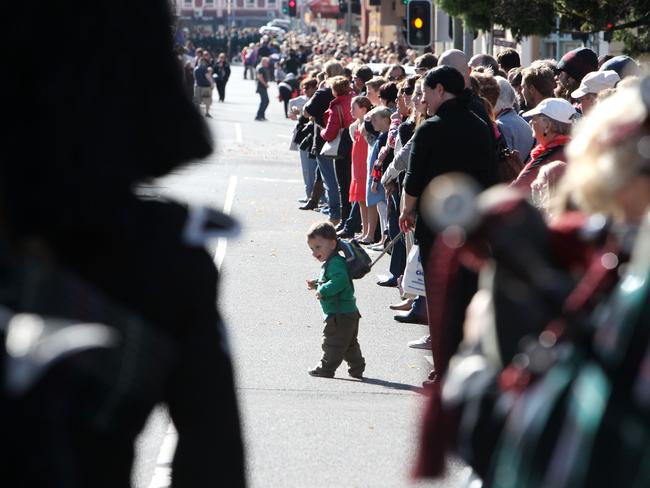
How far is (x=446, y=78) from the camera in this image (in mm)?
7992

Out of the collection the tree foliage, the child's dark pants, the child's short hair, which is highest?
the tree foliage

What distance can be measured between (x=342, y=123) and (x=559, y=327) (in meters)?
13.9

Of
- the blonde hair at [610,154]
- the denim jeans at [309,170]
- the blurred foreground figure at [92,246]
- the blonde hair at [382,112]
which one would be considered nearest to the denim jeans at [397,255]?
the blonde hair at [382,112]

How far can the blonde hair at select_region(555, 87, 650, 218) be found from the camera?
7.11 ft

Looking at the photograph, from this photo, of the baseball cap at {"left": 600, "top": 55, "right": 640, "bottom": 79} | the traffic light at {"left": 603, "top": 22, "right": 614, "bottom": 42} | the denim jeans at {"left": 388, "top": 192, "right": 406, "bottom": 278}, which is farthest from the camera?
the traffic light at {"left": 603, "top": 22, "right": 614, "bottom": 42}

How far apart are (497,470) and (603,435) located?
0.20 m

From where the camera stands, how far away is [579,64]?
37.7 feet

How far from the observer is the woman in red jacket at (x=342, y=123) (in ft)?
51.4

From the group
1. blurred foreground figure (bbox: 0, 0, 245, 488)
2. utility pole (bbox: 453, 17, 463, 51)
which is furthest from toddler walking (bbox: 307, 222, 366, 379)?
utility pole (bbox: 453, 17, 463, 51)

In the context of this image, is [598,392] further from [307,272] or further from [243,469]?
[307,272]

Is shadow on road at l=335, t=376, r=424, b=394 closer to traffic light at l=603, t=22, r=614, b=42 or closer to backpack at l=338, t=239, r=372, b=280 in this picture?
backpack at l=338, t=239, r=372, b=280

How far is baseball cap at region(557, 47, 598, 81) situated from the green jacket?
4.05 metres

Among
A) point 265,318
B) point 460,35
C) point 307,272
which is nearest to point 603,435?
point 265,318

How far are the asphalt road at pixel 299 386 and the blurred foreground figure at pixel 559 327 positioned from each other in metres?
0.16
